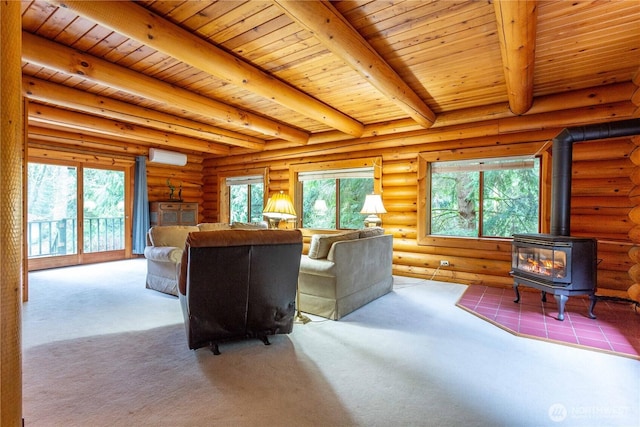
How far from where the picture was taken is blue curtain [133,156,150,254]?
21.3 feet

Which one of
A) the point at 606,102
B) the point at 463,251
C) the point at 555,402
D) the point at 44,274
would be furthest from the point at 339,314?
the point at 44,274

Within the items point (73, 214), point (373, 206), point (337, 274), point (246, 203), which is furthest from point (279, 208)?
point (73, 214)

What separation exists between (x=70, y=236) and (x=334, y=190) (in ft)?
16.5

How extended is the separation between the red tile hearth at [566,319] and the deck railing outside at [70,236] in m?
6.59

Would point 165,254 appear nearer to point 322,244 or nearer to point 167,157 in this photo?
point 322,244

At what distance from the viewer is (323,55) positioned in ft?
9.18

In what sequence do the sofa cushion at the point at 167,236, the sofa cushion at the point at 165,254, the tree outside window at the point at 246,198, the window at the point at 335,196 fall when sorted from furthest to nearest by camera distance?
the tree outside window at the point at 246,198 < the window at the point at 335,196 < the sofa cushion at the point at 167,236 < the sofa cushion at the point at 165,254

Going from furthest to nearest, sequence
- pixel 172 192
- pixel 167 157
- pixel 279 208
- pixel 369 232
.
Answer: pixel 172 192 → pixel 167 157 → pixel 369 232 → pixel 279 208

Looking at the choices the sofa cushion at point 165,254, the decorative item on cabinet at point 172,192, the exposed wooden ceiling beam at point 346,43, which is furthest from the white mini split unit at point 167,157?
the exposed wooden ceiling beam at point 346,43

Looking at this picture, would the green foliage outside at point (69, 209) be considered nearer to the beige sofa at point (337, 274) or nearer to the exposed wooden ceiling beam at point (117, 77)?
Result: the exposed wooden ceiling beam at point (117, 77)

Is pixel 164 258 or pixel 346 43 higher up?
pixel 346 43

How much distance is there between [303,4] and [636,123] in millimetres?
3267

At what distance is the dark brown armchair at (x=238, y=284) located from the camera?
2.17 meters

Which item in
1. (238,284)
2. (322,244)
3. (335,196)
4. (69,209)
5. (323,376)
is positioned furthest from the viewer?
(335,196)
